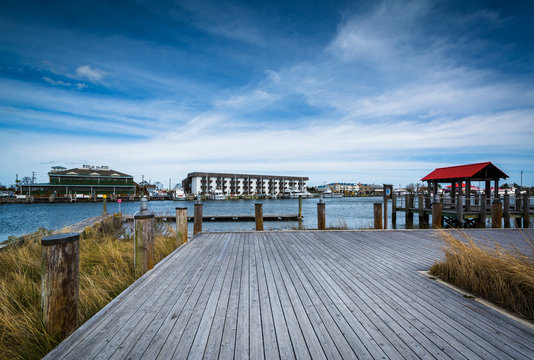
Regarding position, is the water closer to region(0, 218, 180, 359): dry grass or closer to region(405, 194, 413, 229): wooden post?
region(405, 194, 413, 229): wooden post

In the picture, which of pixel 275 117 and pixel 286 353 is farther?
pixel 275 117

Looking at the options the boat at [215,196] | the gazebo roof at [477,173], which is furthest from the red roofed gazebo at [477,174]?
the boat at [215,196]

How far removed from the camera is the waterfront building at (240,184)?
276 feet

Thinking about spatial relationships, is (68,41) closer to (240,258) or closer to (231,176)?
(240,258)

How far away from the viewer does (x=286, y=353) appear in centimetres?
180

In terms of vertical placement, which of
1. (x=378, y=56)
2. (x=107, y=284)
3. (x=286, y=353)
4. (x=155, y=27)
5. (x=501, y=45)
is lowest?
(x=107, y=284)

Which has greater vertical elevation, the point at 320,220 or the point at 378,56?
the point at 378,56

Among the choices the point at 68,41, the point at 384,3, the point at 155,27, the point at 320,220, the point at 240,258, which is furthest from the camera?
the point at 155,27

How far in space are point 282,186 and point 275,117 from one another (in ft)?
209

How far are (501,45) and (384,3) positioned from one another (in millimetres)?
8052

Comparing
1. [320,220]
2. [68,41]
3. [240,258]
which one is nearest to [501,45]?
[320,220]

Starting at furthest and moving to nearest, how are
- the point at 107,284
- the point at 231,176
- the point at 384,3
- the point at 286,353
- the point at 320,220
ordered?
the point at 231,176, the point at 384,3, the point at 320,220, the point at 107,284, the point at 286,353

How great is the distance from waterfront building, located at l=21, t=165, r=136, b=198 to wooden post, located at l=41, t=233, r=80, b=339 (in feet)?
257

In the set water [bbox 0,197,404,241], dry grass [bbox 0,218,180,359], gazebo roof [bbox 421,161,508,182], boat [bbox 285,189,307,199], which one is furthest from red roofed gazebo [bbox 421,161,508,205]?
boat [bbox 285,189,307,199]
